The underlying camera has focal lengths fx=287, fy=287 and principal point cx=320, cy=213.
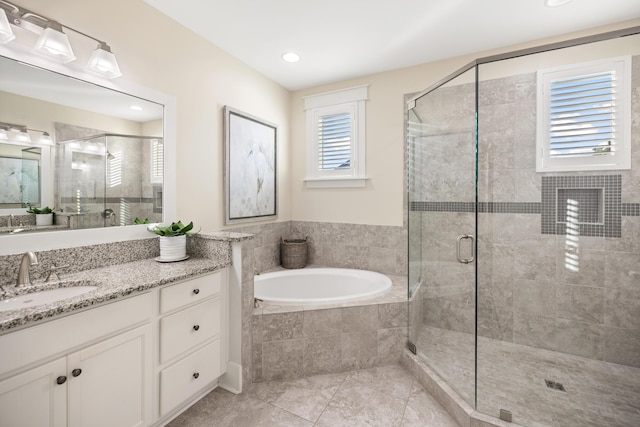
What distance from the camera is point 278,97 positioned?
10.7 ft

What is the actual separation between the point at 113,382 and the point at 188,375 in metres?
0.44

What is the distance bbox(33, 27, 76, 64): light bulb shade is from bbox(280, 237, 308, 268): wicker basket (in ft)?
7.38

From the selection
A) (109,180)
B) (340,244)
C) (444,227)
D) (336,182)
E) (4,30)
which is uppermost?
(4,30)

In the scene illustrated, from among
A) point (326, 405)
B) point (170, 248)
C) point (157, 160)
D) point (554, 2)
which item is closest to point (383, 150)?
point (554, 2)

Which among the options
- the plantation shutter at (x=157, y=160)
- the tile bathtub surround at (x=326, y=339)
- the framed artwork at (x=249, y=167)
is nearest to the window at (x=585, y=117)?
the tile bathtub surround at (x=326, y=339)

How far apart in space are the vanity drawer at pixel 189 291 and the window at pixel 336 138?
180 centimetres

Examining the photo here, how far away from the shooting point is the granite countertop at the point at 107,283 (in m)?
1.03

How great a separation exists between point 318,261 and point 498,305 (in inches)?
70.3

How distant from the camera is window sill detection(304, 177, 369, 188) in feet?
10.2

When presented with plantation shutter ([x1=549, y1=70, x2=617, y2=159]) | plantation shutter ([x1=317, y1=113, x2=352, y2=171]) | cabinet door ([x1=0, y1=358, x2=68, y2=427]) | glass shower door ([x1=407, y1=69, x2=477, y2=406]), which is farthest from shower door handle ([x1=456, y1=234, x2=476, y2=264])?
cabinet door ([x1=0, y1=358, x2=68, y2=427])

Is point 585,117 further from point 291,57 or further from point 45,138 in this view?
point 45,138

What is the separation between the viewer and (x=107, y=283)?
1.40 metres

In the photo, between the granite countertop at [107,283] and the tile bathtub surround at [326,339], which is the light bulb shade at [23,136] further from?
the tile bathtub surround at [326,339]

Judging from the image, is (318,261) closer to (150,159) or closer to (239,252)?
(239,252)
